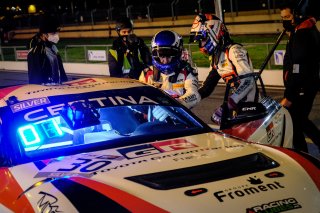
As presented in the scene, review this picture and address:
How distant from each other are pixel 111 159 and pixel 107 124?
96 centimetres

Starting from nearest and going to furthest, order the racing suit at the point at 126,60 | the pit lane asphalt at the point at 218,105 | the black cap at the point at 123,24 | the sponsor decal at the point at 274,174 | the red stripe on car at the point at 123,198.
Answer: the red stripe on car at the point at 123,198 < the sponsor decal at the point at 274,174 < the racing suit at the point at 126,60 < the black cap at the point at 123,24 < the pit lane asphalt at the point at 218,105

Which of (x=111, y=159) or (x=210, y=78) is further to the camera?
(x=210, y=78)

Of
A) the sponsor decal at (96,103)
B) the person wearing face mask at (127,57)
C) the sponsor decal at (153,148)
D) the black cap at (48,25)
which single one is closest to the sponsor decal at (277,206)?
the sponsor decal at (153,148)

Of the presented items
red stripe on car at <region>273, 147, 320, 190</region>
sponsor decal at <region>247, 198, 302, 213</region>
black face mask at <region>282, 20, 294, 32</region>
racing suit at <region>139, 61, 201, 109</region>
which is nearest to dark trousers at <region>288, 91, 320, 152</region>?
black face mask at <region>282, 20, 294, 32</region>

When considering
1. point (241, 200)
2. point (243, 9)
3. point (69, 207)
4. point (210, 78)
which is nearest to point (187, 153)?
point (241, 200)

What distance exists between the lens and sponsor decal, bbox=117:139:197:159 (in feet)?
12.9

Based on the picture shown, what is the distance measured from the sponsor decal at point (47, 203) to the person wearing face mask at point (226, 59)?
8.11 ft

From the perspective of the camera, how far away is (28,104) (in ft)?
14.9

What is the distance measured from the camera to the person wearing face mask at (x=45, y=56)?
812 centimetres

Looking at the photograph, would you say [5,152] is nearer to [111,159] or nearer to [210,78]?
[111,159]

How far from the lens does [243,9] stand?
30.2 meters

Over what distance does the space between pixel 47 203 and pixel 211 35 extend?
3.24 metres

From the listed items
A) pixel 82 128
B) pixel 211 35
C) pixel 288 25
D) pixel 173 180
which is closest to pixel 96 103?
pixel 82 128

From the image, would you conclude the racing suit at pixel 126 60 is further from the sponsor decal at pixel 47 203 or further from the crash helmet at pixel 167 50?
the sponsor decal at pixel 47 203
